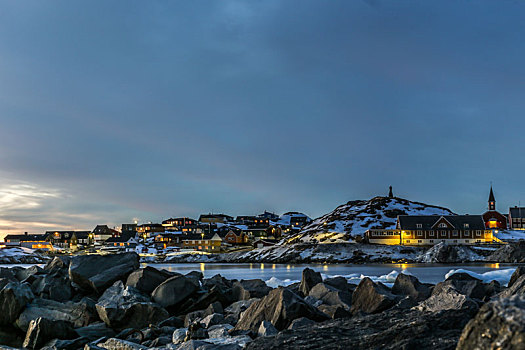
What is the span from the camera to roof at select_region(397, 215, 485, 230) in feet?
490

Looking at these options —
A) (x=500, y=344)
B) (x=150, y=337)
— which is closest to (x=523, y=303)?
(x=500, y=344)

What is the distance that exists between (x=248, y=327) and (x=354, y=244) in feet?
442

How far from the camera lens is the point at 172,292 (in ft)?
57.9

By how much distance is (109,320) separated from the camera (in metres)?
15.5

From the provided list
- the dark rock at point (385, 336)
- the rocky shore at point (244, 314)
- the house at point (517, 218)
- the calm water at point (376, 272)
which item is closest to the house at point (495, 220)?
the house at point (517, 218)

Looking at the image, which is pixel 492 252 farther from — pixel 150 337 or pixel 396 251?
pixel 150 337

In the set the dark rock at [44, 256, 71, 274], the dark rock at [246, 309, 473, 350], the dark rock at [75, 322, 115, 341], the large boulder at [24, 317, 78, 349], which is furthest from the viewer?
the dark rock at [44, 256, 71, 274]

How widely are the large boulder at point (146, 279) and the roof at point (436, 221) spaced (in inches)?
5557

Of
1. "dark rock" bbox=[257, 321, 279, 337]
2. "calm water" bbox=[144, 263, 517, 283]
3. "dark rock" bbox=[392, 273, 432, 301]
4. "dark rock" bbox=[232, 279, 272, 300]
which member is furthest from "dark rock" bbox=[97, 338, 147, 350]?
"calm water" bbox=[144, 263, 517, 283]

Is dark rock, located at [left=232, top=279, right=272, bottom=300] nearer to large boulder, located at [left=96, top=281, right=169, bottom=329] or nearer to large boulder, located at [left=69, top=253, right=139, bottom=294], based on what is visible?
large boulder, located at [left=96, top=281, right=169, bottom=329]

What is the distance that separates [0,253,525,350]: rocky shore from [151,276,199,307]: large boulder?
0.12ft

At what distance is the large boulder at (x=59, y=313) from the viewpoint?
53.3ft

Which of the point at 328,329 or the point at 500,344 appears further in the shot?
the point at 328,329

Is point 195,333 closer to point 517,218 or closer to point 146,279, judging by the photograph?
point 146,279
